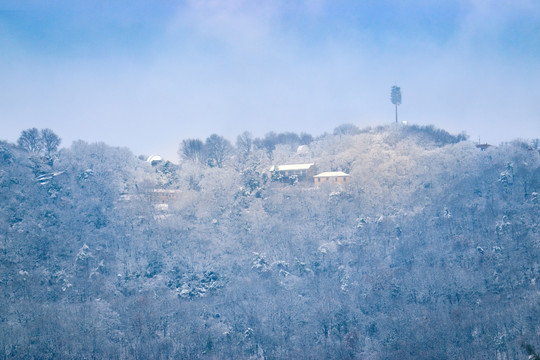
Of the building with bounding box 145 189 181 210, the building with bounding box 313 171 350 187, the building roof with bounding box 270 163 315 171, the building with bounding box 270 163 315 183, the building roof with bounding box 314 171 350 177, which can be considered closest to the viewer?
the building with bounding box 145 189 181 210

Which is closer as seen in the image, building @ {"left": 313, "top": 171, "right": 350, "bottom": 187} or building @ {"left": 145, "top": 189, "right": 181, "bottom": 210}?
building @ {"left": 145, "top": 189, "right": 181, "bottom": 210}

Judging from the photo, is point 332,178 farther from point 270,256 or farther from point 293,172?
point 270,256

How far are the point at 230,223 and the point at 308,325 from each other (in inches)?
939

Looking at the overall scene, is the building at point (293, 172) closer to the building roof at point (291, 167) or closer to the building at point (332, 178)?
the building roof at point (291, 167)

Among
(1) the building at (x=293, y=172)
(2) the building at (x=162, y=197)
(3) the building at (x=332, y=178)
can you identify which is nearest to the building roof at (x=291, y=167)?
(1) the building at (x=293, y=172)

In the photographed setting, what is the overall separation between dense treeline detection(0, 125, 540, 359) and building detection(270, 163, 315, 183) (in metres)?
2.61

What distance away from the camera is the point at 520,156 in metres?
87.4

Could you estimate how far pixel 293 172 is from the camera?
96875 millimetres

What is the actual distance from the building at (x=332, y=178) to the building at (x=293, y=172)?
2.08 metres

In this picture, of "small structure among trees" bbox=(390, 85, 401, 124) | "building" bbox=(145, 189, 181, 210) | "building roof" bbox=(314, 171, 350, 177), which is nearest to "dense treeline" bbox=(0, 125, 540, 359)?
"building" bbox=(145, 189, 181, 210)

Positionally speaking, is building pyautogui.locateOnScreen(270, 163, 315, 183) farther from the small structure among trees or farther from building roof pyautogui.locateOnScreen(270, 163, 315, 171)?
the small structure among trees

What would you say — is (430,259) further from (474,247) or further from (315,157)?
(315,157)

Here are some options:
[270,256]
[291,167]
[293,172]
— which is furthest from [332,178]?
[270,256]

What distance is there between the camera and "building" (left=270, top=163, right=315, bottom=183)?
94.6 m
